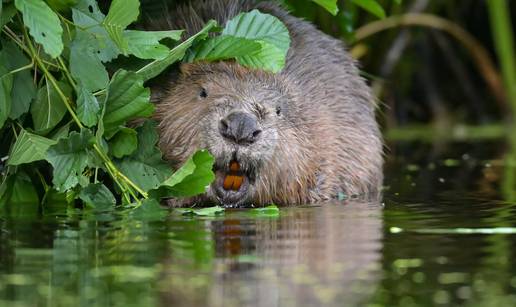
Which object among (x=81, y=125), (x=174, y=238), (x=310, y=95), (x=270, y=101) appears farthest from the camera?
(x=310, y=95)

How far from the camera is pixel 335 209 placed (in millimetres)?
5609

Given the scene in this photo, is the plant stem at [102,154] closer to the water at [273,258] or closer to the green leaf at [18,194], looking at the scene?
the water at [273,258]

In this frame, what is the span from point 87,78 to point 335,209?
50.7 inches

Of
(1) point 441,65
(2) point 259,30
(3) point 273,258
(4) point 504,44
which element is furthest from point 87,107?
(1) point 441,65

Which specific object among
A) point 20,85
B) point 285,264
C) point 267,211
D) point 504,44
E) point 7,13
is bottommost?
point 285,264

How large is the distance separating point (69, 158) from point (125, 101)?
0.34 m

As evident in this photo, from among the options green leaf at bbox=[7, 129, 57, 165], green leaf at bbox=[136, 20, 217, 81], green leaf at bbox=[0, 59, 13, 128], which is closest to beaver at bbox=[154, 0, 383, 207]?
green leaf at bbox=[136, 20, 217, 81]

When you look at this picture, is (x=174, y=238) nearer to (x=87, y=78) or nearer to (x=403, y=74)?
(x=87, y=78)

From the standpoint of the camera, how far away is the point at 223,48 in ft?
17.8

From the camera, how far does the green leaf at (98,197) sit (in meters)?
5.10

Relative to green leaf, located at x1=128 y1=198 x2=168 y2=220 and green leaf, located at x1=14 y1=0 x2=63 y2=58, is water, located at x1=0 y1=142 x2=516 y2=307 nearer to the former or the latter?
green leaf, located at x1=128 y1=198 x2=168 y2=220

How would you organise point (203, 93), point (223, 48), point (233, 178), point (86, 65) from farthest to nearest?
point (203, 93) < point (233, 178) < point (223, 48) < point (86, 65)

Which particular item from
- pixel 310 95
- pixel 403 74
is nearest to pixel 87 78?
pixel 310 95

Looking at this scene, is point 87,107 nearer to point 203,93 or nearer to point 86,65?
point 86,65
